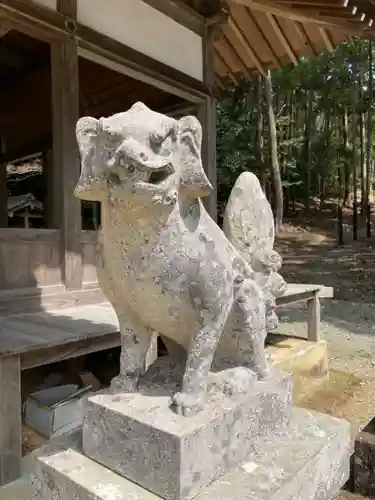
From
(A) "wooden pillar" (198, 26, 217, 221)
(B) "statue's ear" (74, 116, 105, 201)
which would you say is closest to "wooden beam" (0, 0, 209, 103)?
(A) "wooden pillar" (198, 26, 217, 221)

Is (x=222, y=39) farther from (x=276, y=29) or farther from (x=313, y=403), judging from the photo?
(x=313, y=403)

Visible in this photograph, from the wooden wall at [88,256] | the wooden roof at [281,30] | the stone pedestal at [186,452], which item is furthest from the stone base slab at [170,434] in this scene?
the wooden roof at [281,30]

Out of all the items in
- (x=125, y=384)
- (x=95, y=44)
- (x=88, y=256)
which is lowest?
(x=125, y=384)

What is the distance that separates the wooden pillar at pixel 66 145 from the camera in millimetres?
3805

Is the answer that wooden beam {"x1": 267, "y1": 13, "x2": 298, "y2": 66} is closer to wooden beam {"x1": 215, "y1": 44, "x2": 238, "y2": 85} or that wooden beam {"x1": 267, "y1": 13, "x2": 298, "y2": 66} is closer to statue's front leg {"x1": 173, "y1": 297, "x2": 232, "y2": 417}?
wooden beam {"x1": 215, "y1": 44, "x2": 238, "y2": 85}

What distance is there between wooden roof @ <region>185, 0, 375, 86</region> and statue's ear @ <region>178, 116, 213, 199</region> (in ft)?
13.1

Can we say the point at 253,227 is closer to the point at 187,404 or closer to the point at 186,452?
the point at 187,404

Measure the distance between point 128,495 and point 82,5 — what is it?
4.00 metres

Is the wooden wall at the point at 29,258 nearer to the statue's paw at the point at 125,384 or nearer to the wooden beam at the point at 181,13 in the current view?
the statue's paw at the point at 125,384

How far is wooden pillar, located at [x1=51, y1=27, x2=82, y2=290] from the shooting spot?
3.80 m

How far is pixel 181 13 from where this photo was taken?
16.5 feet

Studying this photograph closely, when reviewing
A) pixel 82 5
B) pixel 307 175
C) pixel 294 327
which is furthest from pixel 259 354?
pixel 307 175

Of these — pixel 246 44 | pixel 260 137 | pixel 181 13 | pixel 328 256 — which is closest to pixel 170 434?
pixel 181 13

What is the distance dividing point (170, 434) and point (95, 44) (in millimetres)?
3720
